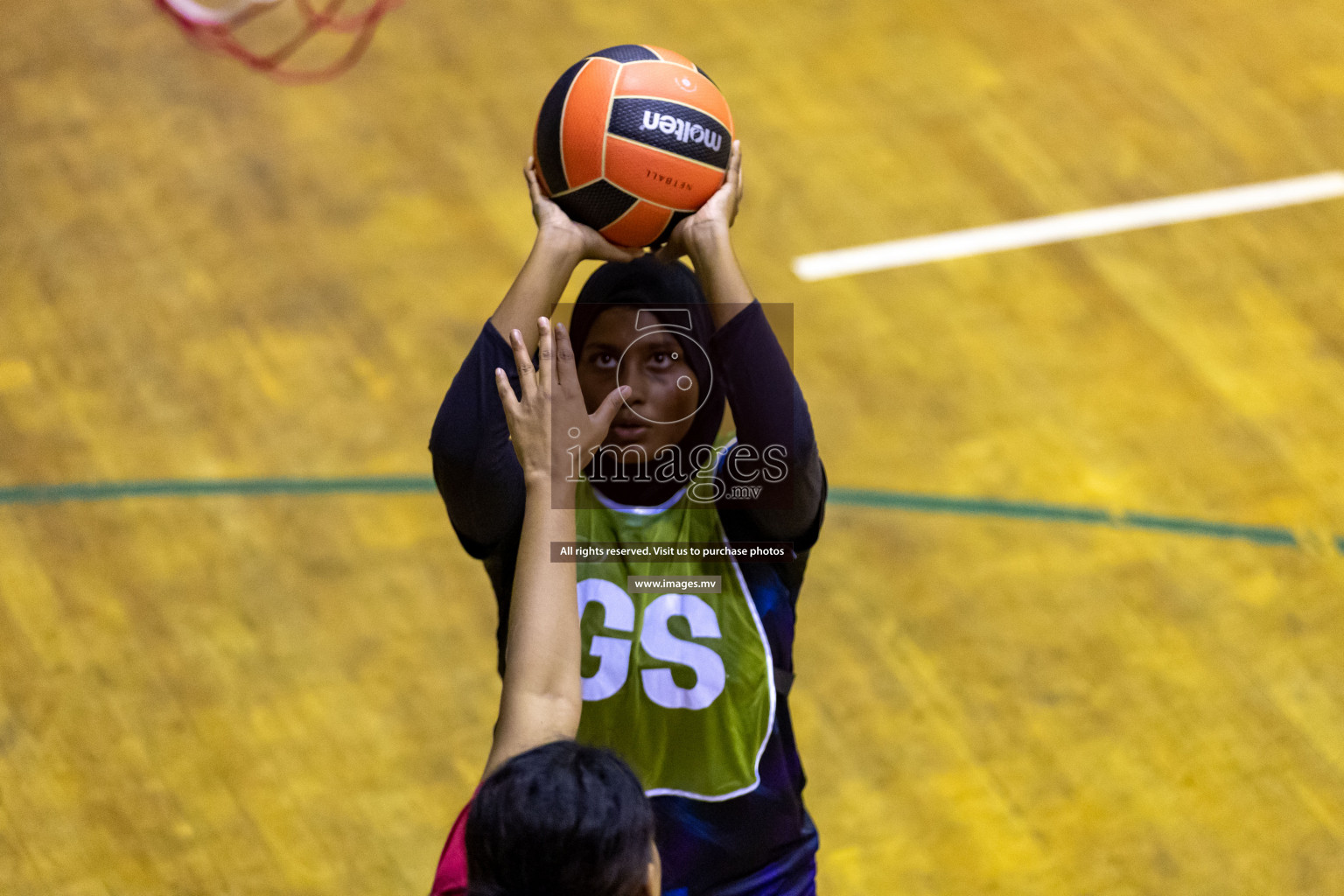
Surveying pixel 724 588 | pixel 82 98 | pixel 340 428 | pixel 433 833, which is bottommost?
pixel 433 833

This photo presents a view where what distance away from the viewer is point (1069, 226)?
4.43 metres

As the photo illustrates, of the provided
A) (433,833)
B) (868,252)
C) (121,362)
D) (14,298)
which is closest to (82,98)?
(14,298)

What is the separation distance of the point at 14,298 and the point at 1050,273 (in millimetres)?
3156

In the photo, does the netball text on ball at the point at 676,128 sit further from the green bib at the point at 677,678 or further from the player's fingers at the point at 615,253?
the green bib at the point at 677,678

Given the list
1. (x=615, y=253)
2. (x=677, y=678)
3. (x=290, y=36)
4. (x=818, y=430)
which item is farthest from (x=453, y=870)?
(x=290, y=36)

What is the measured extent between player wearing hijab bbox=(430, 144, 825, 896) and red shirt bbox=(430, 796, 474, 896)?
356 millimetres

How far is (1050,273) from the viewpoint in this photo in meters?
4.29

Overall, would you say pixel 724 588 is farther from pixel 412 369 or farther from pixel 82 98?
pixel 82 98

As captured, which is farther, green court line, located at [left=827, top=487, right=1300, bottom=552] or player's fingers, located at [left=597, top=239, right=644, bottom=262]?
green court line, located at [left=827, top=487, right=1300, bottom=552]

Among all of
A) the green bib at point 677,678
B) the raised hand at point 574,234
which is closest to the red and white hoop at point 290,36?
the raised hand at point 574,234

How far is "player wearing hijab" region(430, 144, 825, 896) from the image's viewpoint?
1867mm

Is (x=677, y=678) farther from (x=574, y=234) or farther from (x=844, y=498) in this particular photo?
(x=844, y=498)

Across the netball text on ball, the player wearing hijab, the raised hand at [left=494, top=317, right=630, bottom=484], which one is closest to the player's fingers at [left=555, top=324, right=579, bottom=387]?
the raised hand at [left=494, top=317, right=630, bottom=484]

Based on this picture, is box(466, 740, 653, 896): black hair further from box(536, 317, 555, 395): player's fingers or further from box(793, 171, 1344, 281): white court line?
box(793, 171, 1344, 281): white court line
